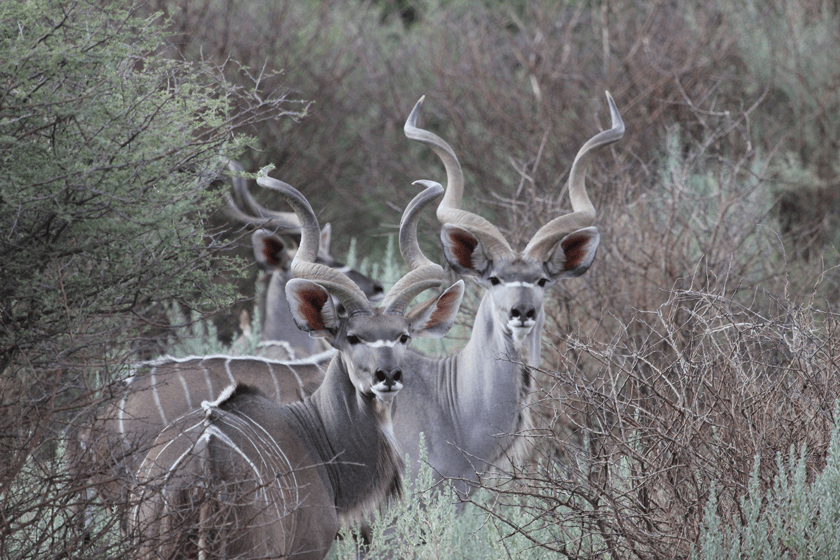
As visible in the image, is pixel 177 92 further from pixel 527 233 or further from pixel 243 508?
pixel 527 233

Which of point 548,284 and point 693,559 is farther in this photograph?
point 548,284

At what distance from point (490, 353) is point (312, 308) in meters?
0.90

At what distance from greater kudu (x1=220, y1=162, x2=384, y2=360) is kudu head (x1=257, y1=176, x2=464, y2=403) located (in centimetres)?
173

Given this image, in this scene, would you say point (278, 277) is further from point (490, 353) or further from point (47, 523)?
point (47, 523)

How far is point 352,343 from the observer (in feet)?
9.98

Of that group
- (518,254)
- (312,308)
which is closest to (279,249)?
(518,254)

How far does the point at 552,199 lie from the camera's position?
515 cm

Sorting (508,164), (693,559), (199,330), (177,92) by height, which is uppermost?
(177,92)

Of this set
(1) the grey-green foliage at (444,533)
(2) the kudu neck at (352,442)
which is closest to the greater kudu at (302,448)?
(2) the kudu neck at (352,442)

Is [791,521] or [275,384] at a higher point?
[791,521]

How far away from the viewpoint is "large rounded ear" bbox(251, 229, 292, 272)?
497 centimetres

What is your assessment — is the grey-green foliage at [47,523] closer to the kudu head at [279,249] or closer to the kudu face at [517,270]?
the kudu face at [517,270]

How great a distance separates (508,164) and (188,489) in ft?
17.3

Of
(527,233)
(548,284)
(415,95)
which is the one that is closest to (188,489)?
(548,284)
